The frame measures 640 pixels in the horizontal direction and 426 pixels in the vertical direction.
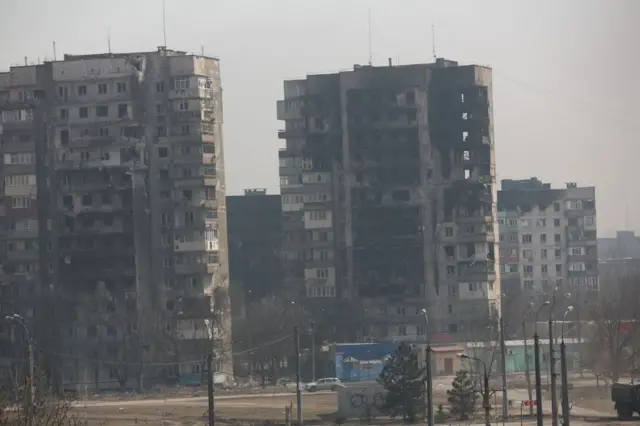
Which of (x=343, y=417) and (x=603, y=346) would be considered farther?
(x=603, y=346)

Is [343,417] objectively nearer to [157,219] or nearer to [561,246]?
[157,219]

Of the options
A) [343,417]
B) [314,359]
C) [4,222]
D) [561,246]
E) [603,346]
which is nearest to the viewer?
[343,417]

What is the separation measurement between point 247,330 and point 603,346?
27445 millimetres

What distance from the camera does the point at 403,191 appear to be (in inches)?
4552

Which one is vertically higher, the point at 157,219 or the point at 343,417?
the point at 157,219

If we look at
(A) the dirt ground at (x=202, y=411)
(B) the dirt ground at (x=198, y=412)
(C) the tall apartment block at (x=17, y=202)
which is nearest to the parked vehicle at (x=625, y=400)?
(A) the dirt ground at (x=202, y=411)

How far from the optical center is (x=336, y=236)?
385ft

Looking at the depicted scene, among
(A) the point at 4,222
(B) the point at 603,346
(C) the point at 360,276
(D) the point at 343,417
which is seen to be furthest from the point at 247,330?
(D) the point at 343,417

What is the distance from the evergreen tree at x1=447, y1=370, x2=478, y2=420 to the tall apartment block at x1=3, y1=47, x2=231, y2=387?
34.5m

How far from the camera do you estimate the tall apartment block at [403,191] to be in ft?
376

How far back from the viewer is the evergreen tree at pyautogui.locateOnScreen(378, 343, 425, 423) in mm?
71375

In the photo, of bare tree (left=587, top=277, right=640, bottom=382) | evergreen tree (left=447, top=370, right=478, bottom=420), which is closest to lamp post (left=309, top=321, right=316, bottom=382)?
bare tree (left=587, top=277, right=640, bottom=382)

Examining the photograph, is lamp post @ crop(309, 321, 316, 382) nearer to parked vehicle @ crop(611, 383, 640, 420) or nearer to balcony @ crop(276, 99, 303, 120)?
balcony @ crop(276, 99, 303, 120)

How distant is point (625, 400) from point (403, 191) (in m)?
49.0
